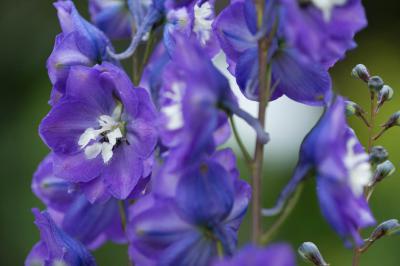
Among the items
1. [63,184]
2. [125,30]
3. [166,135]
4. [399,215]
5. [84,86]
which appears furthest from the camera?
[399,215]

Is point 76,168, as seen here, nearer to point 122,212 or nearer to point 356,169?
point 122,212

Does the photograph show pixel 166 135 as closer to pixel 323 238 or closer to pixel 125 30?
pixel 125 30

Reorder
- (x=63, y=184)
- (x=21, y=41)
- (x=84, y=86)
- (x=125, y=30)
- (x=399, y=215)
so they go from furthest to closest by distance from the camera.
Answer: (x=21, y=41), (x=399, y=215), (x=125, y=30), (x=63, y=184), (x=84, y=86)

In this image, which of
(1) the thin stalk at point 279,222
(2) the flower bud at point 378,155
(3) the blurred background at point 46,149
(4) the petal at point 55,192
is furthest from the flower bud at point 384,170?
(3) the blurred background at point 46,149

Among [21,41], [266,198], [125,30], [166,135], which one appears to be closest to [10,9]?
[21,41]

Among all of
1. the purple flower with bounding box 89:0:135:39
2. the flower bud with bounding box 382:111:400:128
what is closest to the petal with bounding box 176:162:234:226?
the flower bud with bounding box 382:111:400:128

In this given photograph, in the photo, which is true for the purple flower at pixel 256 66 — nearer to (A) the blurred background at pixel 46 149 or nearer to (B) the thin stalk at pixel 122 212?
(B) the thin stalk at pixel 122 212

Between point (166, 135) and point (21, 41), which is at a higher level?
point (166, 135)
